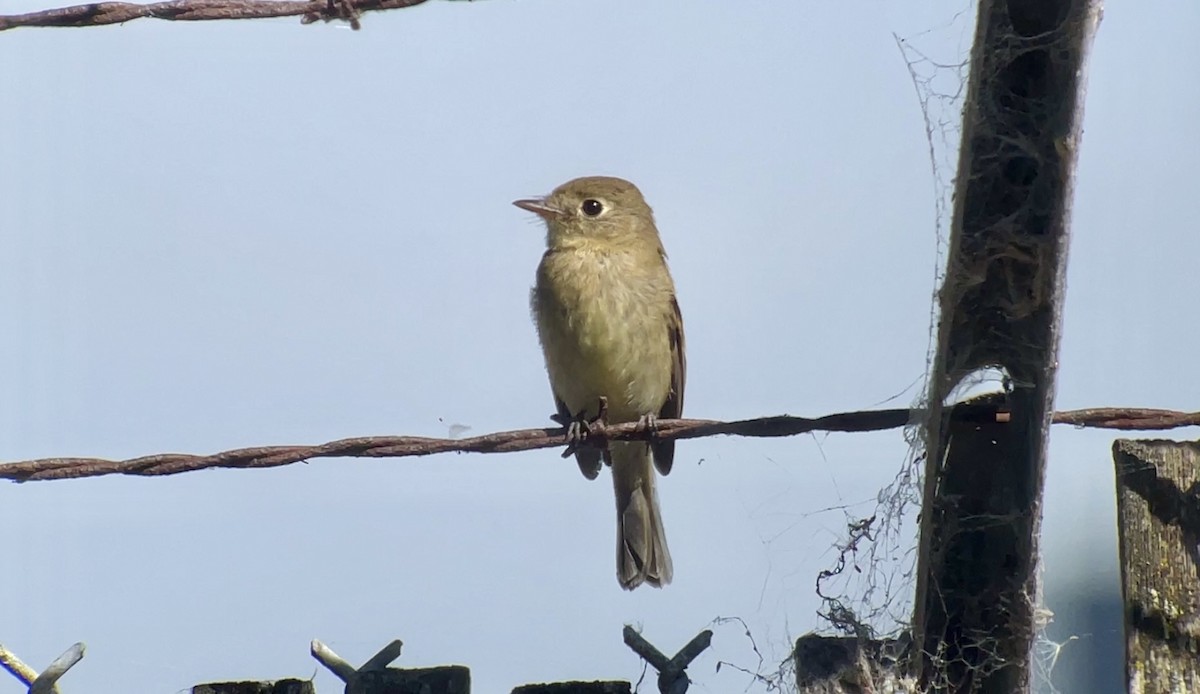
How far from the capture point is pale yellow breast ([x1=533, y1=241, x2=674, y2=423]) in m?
6.73

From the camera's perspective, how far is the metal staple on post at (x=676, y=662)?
3.08 m

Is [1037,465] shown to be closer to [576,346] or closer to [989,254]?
[989,254]

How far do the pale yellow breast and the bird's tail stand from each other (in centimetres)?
40

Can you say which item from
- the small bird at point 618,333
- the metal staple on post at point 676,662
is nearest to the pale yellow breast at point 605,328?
the small bird at point 618,333

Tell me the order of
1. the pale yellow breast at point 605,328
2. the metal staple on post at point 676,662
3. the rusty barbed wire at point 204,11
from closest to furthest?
the metal staple on post at point 676,662 < the rusty barbed wire at point 204,11 < the pale yellow breast at point 605,328

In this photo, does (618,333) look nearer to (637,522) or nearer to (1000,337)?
(637,522)

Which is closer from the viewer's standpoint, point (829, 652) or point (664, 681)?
point (829, 652)

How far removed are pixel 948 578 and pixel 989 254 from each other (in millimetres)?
660

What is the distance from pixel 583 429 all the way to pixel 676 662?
2.70 m

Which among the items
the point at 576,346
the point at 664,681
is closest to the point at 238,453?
the point at 664,681

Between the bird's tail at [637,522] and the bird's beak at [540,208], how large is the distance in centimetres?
127

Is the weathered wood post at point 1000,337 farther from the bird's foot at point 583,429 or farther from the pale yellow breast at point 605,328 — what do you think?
the pale yellow breast at point 605,328

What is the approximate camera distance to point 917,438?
2877mm

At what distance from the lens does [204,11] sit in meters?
3.88
